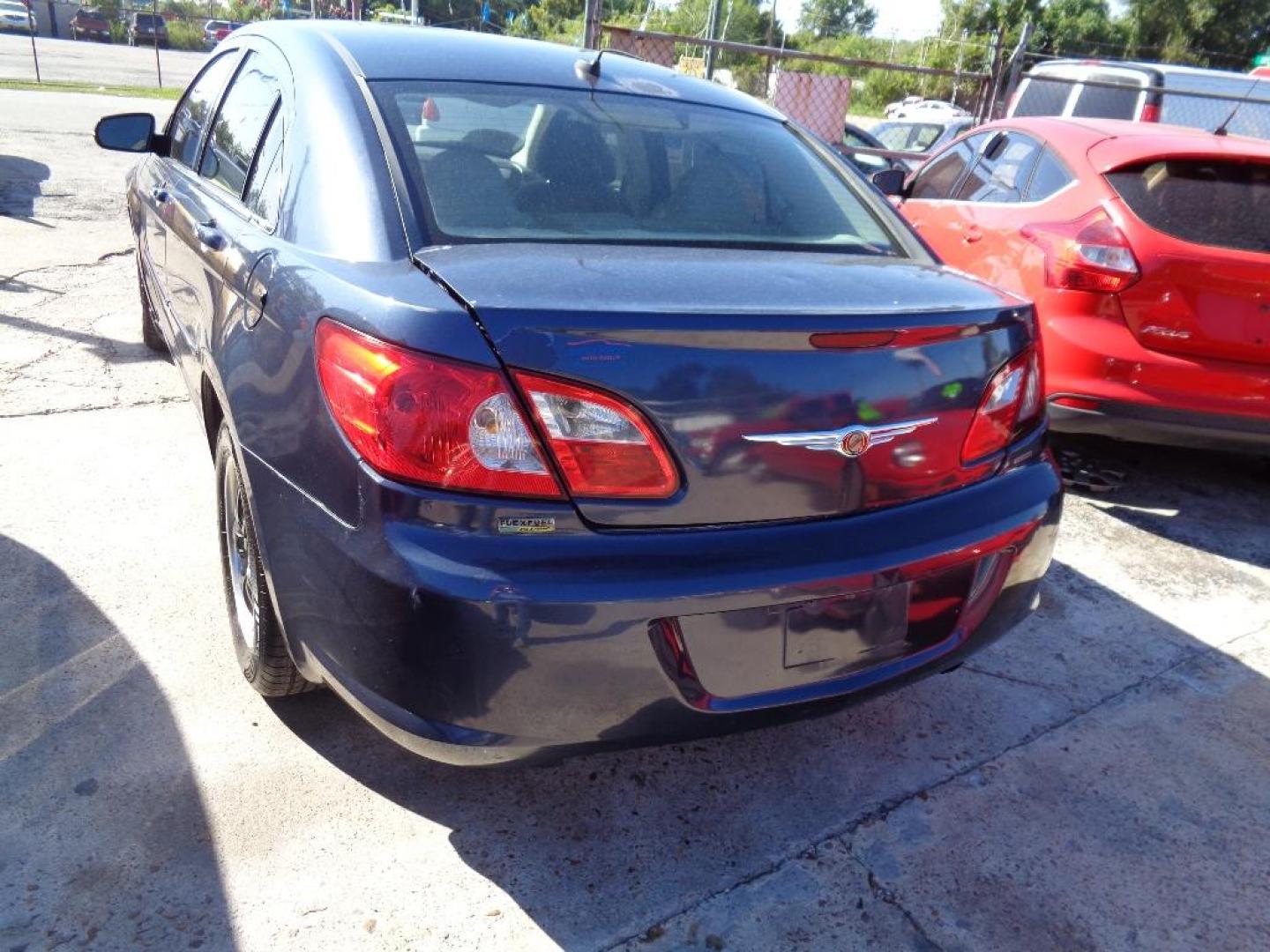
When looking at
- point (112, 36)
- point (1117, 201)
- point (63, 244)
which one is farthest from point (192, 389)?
point (112, 36)

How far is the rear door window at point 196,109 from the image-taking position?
11.5 ft

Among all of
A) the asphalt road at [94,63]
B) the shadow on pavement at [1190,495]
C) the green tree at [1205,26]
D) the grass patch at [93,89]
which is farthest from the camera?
the green tree at [1205,26]

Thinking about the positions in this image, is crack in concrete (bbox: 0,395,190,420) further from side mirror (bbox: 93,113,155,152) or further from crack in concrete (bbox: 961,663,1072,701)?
crack in concrete (bbox: 961,663,1072,701)

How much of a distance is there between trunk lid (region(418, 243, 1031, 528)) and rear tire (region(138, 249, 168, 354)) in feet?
11.2

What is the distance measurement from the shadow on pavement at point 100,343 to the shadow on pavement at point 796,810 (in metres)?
3.21

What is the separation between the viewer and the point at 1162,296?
13.0ft

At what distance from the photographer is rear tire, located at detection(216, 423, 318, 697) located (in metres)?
2.33

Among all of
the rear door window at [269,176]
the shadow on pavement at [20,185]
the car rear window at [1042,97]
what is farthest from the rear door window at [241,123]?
the car rear window at [1042,97]

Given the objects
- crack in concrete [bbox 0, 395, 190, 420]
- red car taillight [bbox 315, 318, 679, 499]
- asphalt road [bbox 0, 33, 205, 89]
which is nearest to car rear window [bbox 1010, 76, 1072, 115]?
crack in concrete [bbox 0, 395, 190, 420]

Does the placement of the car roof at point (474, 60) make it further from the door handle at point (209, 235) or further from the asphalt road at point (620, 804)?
the asphalt road at point (620, 804)

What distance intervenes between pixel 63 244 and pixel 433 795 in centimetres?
683

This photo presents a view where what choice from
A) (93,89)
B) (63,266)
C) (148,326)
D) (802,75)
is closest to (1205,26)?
(802,75)

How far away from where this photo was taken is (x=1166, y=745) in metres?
2.77

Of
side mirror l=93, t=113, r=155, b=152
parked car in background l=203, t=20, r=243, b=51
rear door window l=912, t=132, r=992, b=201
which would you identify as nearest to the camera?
side mirror l=93, t=113, r=155, b=152
